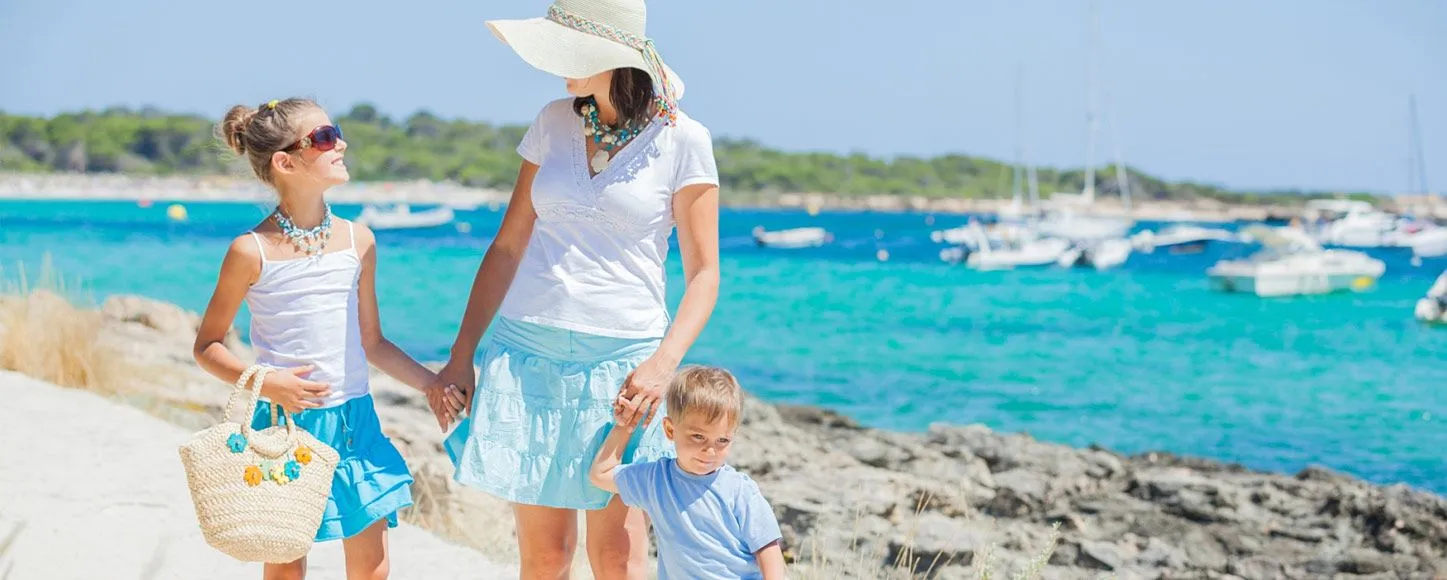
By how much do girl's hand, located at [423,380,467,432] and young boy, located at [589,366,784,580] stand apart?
0.56 meters

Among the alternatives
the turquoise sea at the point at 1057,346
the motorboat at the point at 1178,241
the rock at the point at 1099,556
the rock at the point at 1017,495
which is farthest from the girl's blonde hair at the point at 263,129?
the motorboat at the point at 1178,241

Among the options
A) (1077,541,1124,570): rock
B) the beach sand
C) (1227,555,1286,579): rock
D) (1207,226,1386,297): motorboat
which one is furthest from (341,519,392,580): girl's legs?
(1207,226,1386,297): motorboat

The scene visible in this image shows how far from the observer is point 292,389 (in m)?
3.12

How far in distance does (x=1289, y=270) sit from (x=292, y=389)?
119 feet

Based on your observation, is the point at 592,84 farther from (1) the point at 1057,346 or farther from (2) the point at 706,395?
(1) the point at 1057,346

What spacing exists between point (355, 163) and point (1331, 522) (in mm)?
112112

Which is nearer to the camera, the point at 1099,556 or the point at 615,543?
the point at 615,543

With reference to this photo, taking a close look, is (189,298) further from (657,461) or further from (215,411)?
(657,461)

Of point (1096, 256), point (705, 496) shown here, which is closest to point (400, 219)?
point (1096, 256)

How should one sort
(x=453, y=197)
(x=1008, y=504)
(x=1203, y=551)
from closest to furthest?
(x=1203, y=551)
(x=1008, y=504)
(x=453, y=197)

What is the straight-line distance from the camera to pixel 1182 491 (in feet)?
34.4

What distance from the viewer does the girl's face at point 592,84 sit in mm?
3162

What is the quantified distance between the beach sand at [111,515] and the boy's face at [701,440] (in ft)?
6.44

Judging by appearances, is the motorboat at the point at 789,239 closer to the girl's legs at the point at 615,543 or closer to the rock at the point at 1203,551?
the rock at the point at 1203,551
